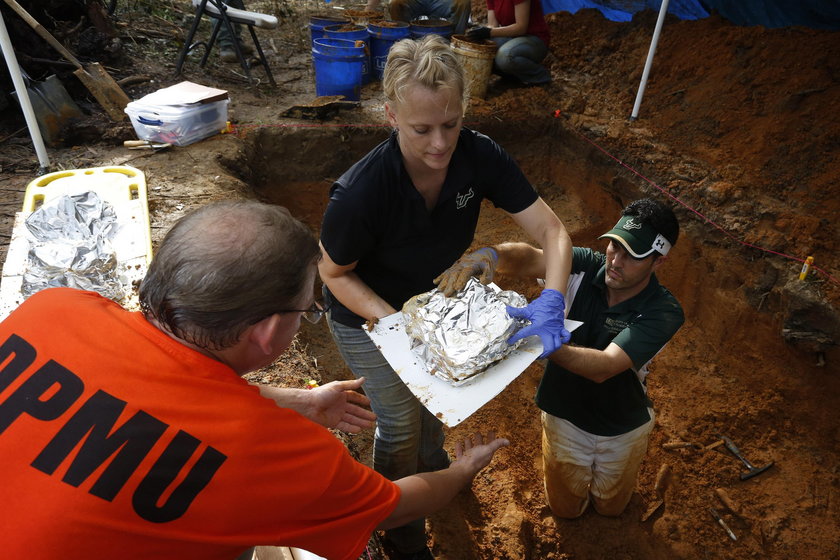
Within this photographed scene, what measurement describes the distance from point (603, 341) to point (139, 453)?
199 cm

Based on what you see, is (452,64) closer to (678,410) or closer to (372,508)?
(372,508)

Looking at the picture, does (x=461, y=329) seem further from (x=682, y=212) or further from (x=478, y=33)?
(x=478, y=33)

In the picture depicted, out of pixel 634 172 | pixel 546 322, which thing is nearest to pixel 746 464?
pixel 546 322

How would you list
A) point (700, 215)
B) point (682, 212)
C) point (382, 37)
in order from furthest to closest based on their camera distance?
point (382, 37), point (682, 212), point (700, 215)

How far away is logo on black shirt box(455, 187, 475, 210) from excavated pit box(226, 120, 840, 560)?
1673mm

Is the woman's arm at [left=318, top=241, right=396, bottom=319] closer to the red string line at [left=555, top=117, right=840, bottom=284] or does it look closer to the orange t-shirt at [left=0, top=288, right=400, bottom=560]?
the orange t-shirt at [left=0, top=288, right=400, bottom=560]

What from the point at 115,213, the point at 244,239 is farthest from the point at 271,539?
the point at 115,213

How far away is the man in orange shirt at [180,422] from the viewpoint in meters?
0.99

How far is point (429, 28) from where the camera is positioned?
20.7 feet

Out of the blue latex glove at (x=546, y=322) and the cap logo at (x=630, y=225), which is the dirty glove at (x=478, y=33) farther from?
the blue latex glove at (x=546, y=322)

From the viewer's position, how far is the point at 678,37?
5770 mm

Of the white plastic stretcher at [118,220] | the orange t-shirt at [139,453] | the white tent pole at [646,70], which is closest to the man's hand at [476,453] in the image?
the orange t-shirt at [139,453]

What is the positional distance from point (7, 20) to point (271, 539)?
20.3 feet

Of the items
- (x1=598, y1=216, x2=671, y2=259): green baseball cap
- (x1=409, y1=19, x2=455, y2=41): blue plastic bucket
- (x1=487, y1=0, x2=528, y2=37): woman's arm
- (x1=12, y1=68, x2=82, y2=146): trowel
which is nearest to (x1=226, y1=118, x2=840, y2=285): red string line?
(x1=487, y1=0, x2=528, y2=37): woman's arm
